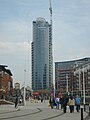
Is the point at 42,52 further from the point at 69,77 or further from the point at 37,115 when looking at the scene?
the point at 37,115

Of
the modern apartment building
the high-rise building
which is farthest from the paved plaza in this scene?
the high-rise building

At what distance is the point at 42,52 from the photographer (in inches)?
5468

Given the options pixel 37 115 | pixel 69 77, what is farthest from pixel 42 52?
pixel 37 115

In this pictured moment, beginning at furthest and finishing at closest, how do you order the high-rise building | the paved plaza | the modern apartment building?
the high-rise building → the modern apartment building → the paved plaza

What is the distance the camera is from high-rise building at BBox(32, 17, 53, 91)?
140 metres

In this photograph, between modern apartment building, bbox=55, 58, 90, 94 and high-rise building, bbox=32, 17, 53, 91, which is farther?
high-rise building, bbox=32, 17, 53, 91

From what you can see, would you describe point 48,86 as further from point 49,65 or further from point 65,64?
point 65,64

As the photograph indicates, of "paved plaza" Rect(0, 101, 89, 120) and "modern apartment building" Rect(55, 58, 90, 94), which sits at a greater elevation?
"modern apartment building" Rect(55, 58, 90, 94)

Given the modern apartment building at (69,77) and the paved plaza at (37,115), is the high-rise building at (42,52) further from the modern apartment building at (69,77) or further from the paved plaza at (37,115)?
the paved plaza at (37,115)

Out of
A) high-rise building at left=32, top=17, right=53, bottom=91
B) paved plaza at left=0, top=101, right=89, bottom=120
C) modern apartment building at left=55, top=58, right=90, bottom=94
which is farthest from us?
high-rise building at left=32, top=17, right=53, bottom=91

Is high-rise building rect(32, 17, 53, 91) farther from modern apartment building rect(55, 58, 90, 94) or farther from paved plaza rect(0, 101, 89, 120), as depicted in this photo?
paved plaza rect(0, 101, 89, 120)

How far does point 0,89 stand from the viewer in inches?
3826

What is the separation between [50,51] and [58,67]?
163 ft

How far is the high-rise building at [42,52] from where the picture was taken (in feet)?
459
